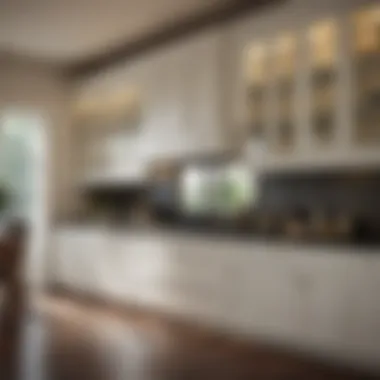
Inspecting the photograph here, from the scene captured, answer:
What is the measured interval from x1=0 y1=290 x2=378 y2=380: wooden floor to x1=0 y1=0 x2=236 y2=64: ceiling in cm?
248

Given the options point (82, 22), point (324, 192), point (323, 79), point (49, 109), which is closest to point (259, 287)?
point (324, 192)

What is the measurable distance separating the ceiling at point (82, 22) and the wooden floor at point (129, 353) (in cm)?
248

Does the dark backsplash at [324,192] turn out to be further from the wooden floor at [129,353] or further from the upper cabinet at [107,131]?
the upper cabinet at [107,131]

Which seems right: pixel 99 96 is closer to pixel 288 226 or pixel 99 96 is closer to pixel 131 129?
pixel 131 129

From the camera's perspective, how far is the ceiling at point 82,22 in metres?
5.39

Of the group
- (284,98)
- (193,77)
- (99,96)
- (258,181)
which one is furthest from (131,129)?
(284,98)

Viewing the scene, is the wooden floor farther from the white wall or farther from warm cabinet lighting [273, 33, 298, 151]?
the white wall

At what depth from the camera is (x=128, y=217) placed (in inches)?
287

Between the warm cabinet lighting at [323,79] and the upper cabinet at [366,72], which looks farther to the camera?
the warm cabinet lighting at [323,79]

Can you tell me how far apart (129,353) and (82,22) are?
9.89ft

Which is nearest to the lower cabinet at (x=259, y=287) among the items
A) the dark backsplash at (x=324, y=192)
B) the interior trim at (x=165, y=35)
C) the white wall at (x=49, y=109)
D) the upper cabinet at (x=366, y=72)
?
the dark backsplash at (x=324, y=192)

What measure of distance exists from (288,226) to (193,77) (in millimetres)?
1612

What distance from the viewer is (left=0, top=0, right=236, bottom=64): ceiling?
539 centimetres

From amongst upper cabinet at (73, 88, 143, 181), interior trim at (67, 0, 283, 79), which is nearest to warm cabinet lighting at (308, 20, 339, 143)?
interior trim at (67, 0, 283, 79)
